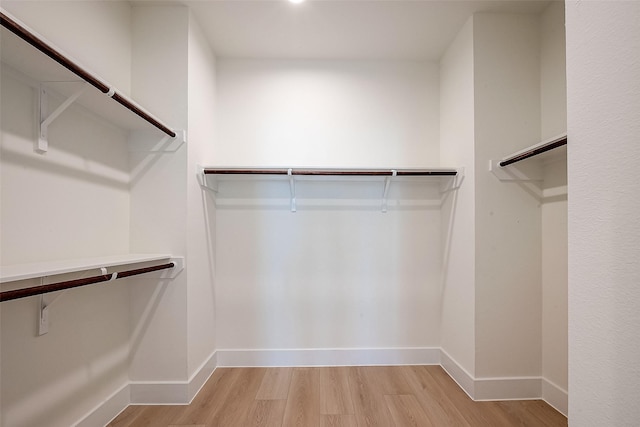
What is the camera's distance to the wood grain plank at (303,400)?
63.7 inches

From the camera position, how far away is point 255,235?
2318 millimetres

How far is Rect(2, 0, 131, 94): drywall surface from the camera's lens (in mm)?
1218

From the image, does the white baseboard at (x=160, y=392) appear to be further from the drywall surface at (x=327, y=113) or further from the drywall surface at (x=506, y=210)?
the drywall surface at (x=506, y=210)

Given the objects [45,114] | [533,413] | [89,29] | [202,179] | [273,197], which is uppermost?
[89,29]

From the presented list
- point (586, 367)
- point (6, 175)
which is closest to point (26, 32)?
point (6, 175)

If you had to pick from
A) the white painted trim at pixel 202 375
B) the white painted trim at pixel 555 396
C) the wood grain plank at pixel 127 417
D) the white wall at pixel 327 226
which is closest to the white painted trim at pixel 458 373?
the white wall at pixel 327 226

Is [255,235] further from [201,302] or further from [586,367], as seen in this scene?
[586,367]

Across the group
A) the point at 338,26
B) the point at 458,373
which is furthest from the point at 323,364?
the point at 338,26

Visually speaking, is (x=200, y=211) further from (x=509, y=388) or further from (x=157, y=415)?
(x=509, y=388)

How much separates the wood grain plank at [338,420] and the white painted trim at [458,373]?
0.80 m

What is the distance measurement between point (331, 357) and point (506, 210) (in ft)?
5.46

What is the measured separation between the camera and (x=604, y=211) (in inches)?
25.0

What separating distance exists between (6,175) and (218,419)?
155 cm

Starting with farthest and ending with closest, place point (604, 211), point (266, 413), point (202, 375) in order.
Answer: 1. point (202, 375)
2. point (266, 413)
3. point (604, 211)
